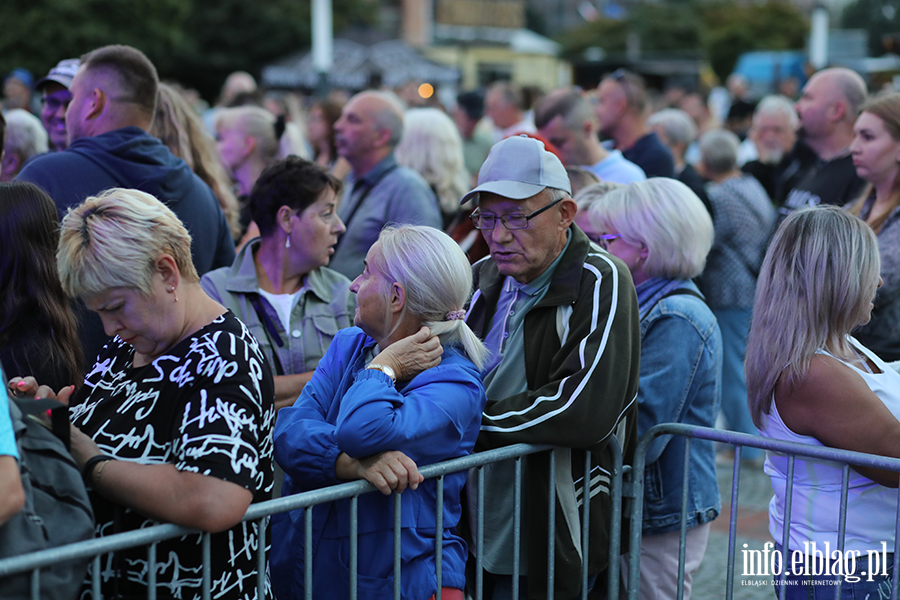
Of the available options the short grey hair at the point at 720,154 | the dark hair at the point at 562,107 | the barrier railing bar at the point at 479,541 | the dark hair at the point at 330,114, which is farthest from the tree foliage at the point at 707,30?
the barrier railing bar at the point at 479,541

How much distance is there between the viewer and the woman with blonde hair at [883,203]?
4027mm

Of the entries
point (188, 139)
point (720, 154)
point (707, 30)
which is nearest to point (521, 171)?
point (188, 139)

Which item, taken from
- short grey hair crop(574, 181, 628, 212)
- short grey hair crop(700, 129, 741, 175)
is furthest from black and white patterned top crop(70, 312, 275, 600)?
short grey hair crop(700, 129, 741, 175)

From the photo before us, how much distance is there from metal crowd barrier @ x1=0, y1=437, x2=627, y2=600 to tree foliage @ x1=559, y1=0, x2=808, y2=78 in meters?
46.1

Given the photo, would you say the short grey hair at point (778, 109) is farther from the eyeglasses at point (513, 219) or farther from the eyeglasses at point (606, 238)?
the eyeglasses at point (513, 219)

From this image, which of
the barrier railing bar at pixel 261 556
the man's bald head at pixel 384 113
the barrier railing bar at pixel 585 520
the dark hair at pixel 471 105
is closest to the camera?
the barrier railing bar at pixel 261 556

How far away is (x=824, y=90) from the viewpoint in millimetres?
5871

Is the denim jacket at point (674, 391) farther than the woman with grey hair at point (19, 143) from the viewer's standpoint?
No

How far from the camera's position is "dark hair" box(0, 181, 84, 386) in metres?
2.60

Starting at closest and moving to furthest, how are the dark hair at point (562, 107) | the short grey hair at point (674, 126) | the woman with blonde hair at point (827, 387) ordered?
the woman with blonde hair at point (827, 387), the dark hair at point (562, 107), the short grey hair at point (674, 126)

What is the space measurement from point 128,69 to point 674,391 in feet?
8.67

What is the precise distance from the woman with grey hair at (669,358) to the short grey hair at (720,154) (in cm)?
440

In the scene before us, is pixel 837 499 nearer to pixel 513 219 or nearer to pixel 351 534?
pixel 513 219

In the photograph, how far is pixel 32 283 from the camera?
2.63 metres
